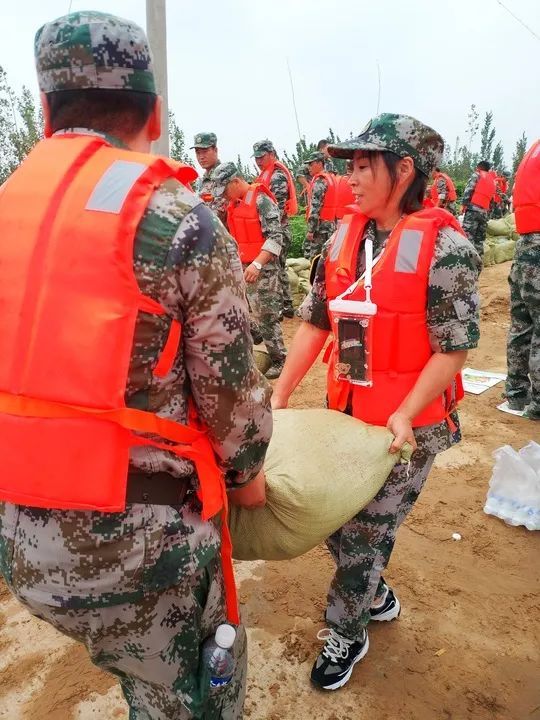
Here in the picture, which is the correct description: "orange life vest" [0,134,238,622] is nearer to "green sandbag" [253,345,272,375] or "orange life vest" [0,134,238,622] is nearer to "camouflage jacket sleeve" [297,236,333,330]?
"camouflage jacket sleeve" [297,236,333,330]

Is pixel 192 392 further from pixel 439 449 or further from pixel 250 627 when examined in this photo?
pixel 250 627

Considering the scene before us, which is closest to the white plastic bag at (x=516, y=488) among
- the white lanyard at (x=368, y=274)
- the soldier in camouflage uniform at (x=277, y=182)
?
the white lanyard at (x=368, y=274)

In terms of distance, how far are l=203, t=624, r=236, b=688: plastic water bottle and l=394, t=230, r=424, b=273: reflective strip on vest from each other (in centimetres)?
119

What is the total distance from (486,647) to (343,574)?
82cm

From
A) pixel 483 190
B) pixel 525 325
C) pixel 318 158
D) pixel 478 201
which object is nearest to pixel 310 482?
pixel 525 325

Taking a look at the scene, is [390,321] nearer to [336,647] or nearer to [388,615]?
[336,647]

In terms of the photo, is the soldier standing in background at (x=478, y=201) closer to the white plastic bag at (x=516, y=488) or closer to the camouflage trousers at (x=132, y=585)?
the white plastic bag at (x=516, y=488)

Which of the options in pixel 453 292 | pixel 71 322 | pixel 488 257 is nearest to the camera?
pixel 71 322

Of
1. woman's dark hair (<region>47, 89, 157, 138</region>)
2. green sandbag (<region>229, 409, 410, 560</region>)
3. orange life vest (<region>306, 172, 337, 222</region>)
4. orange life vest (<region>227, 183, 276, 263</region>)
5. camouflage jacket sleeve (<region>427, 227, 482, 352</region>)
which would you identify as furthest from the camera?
orange life vest (<region>306, 172, 337, 222</region>)

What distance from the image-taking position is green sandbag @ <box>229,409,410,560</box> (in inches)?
60.5

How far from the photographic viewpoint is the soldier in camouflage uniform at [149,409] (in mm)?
964

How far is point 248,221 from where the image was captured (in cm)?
573

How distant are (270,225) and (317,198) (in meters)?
3.29

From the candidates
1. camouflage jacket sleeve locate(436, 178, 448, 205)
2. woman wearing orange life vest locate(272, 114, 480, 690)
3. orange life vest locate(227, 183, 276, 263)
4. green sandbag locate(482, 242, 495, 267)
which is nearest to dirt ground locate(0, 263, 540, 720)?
woman wearing orange life vest locate(272, 114, 480, 690)
